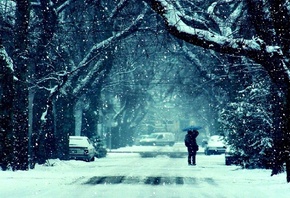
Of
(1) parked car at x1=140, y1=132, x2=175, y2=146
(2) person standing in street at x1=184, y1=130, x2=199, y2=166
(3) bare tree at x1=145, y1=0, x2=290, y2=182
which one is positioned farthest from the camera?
(1) parked car at x1=140, y1=132, x2=175, y2=146

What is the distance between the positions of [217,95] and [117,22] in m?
13.3

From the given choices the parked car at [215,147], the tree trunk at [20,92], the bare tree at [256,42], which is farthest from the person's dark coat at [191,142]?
the parked car at [215,147]

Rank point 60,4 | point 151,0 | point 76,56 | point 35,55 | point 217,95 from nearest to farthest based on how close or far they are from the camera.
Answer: point 151,0
point 35,55
point 60,4
point 76,56
point 217,95

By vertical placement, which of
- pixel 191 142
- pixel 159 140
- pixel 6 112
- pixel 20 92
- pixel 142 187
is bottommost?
pixel 142 187

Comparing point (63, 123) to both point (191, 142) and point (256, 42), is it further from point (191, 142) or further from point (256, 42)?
point (256, 42)

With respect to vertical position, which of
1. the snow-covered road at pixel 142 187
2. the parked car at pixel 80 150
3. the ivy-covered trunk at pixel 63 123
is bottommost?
the snow-covered road at pixel 142 187

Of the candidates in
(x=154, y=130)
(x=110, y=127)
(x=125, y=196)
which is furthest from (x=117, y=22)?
(x=154, y=130)

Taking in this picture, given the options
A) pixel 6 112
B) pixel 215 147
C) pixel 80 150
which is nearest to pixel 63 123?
pixel 80 150

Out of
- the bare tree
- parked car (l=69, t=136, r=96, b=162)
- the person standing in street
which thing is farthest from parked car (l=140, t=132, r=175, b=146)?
the bare tree

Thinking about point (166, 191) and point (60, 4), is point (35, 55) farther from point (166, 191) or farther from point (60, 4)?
point (166, 191)

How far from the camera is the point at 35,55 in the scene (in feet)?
83.6

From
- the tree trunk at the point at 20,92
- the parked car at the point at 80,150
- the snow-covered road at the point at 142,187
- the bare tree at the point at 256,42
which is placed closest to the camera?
the snow-covered road at the point at 142,187

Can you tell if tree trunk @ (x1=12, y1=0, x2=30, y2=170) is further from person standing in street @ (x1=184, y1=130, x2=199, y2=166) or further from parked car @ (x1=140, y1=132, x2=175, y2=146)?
parked car @ (x1=140, y1=132, x2=175, y2=146)

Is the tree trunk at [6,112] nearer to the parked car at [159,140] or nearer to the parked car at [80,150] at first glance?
the parked car at [80,150]
